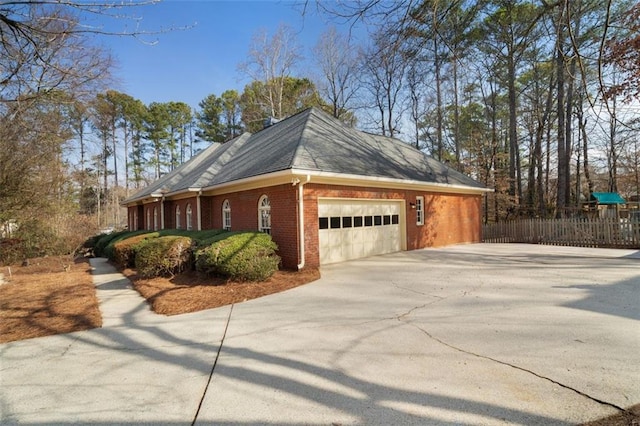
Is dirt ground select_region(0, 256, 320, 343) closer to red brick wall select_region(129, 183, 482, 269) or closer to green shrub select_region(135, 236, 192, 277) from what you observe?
green shrub select_region(135, 236, 192, 277)

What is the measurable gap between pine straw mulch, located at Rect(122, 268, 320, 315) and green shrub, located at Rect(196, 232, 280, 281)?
212 millimetres

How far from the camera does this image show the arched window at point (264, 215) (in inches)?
407

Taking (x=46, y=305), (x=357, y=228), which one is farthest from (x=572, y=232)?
(x=46, y=305)

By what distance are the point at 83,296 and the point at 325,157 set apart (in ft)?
24.1

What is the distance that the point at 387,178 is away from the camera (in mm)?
11102

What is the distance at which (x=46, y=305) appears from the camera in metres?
6.48

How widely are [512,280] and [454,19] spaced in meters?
5.70

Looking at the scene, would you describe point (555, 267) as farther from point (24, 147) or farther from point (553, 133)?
point (553, 133)

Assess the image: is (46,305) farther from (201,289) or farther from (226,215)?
(226,215)

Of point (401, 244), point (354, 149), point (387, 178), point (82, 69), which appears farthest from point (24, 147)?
point (401, 244)

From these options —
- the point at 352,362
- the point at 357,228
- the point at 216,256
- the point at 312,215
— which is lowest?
the point at 352,362

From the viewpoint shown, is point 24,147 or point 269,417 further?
point 24,147

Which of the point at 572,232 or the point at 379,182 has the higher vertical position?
the point at 379,182

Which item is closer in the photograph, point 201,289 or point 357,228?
point 201,289
